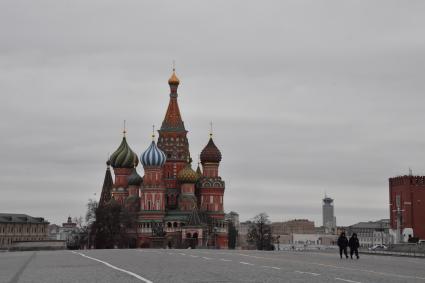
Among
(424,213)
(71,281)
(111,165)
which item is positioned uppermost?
(111,165)

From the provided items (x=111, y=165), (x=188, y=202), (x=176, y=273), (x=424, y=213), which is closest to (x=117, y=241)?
(x=188, y=202)

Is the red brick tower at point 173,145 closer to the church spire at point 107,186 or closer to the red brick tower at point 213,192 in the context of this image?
the red brick tower at point 213,192

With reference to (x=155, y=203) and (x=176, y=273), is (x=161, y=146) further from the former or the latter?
(x=176, y=273)

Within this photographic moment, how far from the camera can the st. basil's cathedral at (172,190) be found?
124 metres

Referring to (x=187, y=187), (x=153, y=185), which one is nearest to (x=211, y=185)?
(x=187, y=187)

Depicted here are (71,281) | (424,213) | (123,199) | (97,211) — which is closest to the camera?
(71,281)

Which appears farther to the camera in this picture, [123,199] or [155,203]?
[123,199]

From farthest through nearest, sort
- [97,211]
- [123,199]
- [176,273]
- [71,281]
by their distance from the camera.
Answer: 1. [123,199]
2. [97,211]
3. [176,273]
4. [71,281]

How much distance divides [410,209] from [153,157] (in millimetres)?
38469

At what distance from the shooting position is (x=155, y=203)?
125m

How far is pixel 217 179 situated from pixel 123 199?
653 inches

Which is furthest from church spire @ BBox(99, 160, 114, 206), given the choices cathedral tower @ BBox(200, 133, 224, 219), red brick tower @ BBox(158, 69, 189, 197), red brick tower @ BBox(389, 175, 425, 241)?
red brick tower @ BBox(389, 175, 425, 241)

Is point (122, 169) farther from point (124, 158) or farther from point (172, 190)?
point (172, 190)

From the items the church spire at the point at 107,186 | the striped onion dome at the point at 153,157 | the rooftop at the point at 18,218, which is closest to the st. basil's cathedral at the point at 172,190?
the striped onion dome at the point at 153,157
